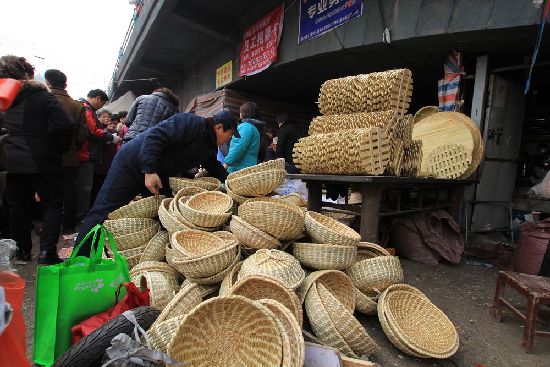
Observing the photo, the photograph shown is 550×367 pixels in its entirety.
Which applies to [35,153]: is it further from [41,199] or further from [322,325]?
[322,325]

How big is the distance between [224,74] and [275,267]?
6826 millimetres

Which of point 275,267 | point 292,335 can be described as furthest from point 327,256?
point 292,335

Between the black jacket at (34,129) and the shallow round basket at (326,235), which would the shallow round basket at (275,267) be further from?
the black jacket at (34,129)

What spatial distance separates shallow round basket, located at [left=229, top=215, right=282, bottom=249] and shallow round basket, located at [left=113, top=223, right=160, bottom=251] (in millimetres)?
881

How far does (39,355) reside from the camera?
5.16 ft

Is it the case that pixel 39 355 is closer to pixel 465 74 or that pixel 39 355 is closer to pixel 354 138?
pixel 354 138

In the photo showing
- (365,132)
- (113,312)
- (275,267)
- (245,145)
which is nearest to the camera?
(113,312)

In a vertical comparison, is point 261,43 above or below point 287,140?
above

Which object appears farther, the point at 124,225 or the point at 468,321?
the point at 124,225

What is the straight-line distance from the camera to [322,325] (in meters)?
1.88

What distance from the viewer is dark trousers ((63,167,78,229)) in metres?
4.01

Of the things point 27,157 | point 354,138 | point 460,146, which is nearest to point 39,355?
point 27,157

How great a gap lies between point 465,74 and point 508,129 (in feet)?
3.57

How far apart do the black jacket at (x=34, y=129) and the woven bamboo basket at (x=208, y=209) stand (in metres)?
1.54
